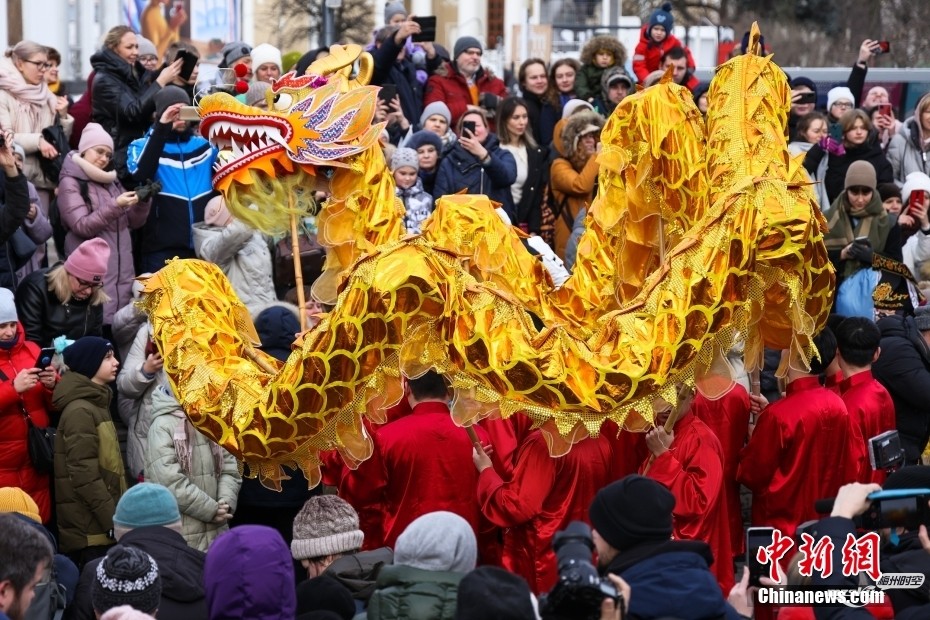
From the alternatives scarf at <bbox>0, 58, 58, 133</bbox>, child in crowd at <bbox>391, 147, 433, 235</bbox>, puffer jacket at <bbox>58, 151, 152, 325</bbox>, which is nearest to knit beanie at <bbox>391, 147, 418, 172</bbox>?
child in crowd at <bbox>391, 147, 433, 235</bbox>

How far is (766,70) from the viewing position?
567cm

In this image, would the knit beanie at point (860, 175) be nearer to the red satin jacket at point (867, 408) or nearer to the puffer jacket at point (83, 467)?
the red satin jacket at point (867, 408)

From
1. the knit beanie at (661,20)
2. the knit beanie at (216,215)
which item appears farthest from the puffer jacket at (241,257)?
the knit beanie at (661,20)

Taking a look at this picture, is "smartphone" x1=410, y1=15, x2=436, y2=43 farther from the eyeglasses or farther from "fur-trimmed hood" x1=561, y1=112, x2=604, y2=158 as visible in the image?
the eyeglasses

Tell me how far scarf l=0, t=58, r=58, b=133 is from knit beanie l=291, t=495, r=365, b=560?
13.9ft

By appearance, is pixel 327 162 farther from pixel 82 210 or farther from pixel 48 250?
pixel 48 250

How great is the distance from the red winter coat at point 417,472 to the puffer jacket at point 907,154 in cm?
516

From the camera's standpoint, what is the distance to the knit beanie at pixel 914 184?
928 centimetres

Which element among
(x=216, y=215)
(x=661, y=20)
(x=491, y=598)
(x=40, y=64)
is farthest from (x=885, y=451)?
(x=661, y=20)

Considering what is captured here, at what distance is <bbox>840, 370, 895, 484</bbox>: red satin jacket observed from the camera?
643 centimetres

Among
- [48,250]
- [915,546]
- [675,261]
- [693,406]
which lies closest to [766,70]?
[675,261]

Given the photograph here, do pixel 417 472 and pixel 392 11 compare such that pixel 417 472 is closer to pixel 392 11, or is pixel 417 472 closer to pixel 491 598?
pixel 491 598

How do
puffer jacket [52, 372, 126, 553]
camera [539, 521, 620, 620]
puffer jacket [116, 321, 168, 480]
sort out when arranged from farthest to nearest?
puffer jacket [116, 321, 168, 480] → puffer jacket [52, 372, 126, 553] → camera [539, 521, 620, 620]

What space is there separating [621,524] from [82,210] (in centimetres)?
439
